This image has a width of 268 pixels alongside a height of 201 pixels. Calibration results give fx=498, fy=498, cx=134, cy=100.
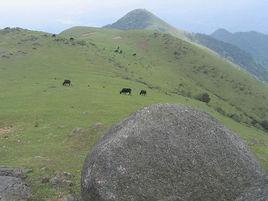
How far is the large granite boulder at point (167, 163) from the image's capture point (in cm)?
2014

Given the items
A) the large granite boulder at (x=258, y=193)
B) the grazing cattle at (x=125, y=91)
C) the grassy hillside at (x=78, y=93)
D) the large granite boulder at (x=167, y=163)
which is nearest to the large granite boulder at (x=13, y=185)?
the grassy hillside at (x=78, y=93)

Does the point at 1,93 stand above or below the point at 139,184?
below

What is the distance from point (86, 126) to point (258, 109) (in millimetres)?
105104

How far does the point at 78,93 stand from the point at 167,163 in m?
42.2

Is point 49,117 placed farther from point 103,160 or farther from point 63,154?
point 103,160

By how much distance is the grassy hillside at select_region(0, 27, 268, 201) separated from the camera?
1367 inches

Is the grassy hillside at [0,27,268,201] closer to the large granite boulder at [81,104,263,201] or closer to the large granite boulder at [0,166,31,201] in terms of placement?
the large granite boulder at [0,166,31,201]

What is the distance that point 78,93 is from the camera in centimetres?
6178

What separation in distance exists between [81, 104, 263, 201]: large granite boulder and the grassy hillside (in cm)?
619

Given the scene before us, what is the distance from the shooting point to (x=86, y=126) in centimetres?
4141

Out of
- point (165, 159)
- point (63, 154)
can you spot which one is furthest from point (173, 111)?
A: point (63, 154)

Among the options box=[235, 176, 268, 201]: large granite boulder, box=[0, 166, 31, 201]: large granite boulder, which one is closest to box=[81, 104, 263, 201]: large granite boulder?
box=[235, 176, 268, 201]: large granite boulder

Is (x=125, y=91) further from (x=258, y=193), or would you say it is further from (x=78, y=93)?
(x=258, y=193)

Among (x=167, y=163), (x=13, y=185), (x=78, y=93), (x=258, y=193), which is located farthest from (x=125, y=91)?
(x=258, y=193)
